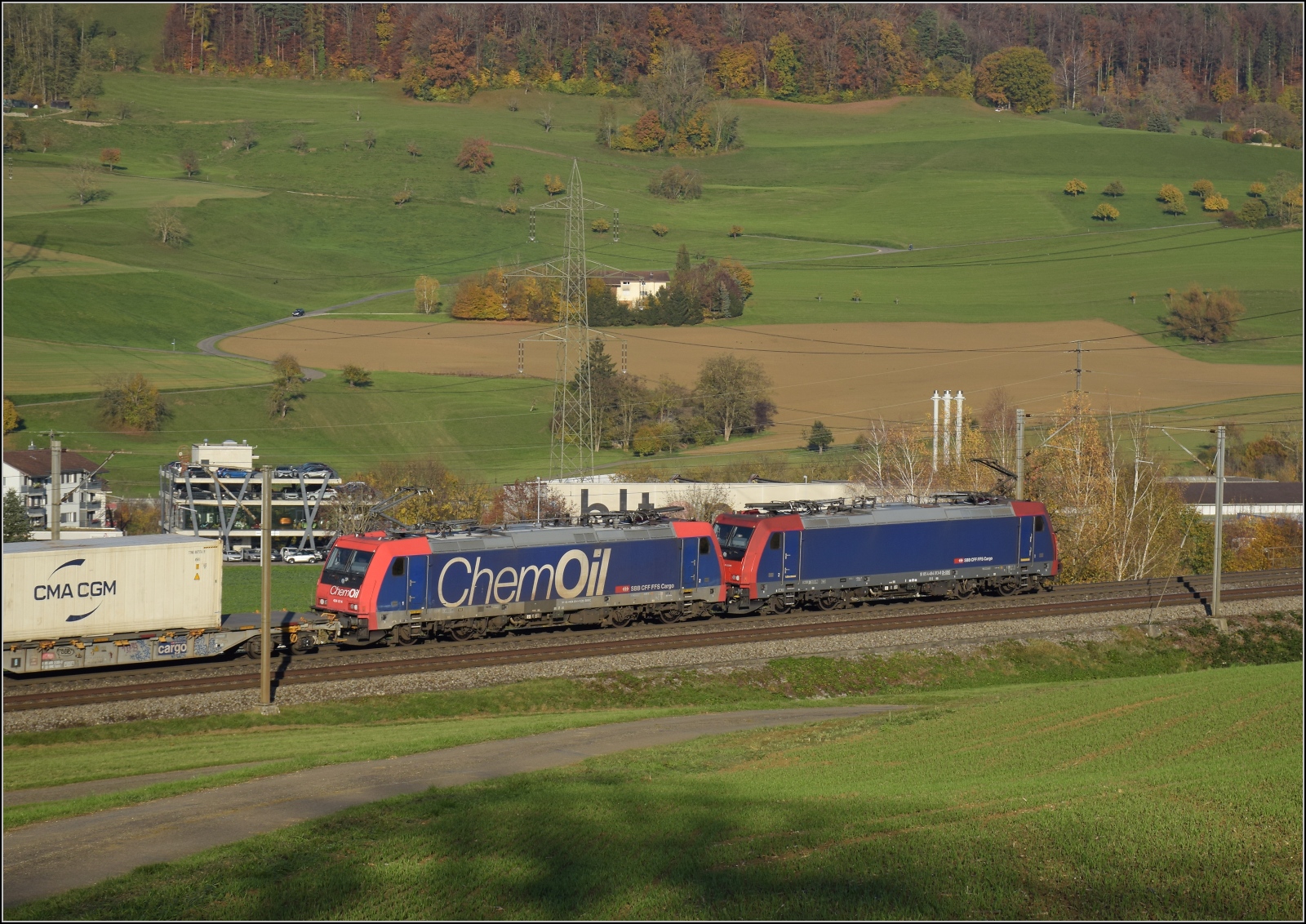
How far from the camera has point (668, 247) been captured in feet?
570

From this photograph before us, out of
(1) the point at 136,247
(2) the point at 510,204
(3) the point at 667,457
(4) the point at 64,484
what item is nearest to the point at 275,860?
(3) the point at 667,457

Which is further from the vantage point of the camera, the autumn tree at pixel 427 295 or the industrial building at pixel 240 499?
the autumn tree at pixel 427 295

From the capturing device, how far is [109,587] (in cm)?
3606

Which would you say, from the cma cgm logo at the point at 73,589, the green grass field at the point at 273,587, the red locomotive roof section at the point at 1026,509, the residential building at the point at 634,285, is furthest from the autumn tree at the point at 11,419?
the red locomotive roof section at the point at 1026,509

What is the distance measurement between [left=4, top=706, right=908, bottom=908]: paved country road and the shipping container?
13.8 meters

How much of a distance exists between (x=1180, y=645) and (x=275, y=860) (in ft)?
134

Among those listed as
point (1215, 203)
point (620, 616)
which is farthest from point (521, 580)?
point (1215, 203)

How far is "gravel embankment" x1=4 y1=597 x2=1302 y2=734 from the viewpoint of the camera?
31906 mm

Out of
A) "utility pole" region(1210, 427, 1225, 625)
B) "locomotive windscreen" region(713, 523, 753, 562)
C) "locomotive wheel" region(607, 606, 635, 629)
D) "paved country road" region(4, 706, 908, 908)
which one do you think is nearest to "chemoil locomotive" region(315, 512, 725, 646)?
"locomotive wheel" region(607, 606, 635, 629)

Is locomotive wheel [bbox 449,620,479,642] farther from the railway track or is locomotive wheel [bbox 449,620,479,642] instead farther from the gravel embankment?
the gravel embankment

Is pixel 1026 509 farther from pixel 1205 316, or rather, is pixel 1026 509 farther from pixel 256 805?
pixel 1205 316

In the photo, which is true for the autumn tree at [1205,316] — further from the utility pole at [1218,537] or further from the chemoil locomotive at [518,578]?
the chemoil locomotive at [518,578]

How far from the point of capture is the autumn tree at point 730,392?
112375 millimetres

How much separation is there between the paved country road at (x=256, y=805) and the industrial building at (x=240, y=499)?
7123 centimetres
